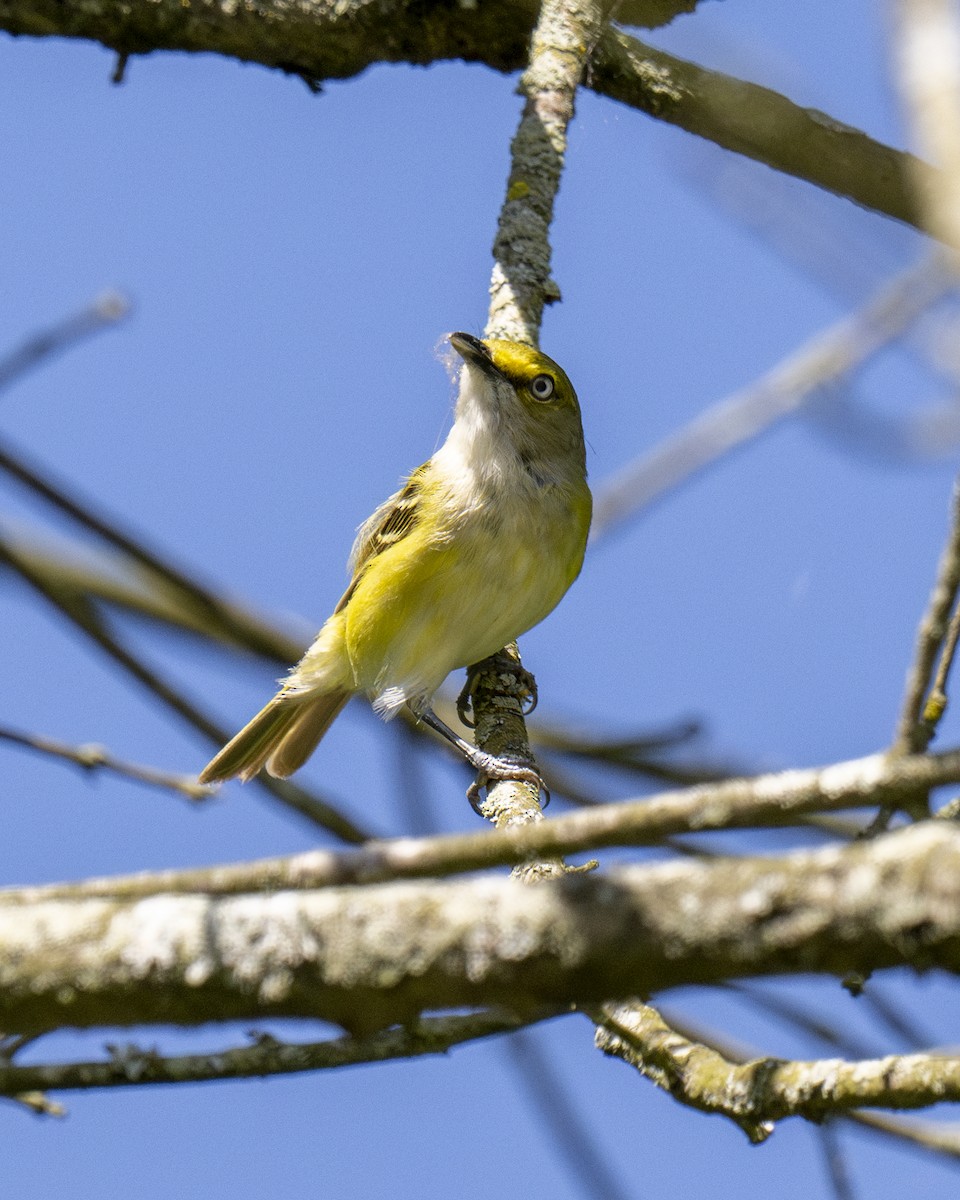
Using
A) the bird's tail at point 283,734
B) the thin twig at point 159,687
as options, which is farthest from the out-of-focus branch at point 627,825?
the bird's tail at point 283,734

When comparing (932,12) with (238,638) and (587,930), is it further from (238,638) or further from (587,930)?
(238,638)

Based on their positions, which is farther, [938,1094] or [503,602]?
[503,602]

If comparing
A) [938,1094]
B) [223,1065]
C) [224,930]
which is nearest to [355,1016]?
[224,930]

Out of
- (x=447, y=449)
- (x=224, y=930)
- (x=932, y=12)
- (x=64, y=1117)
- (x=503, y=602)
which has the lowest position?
(x=224, y=930)

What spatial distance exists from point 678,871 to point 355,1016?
39 cm

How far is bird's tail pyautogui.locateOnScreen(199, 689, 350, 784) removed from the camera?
561 centimetres

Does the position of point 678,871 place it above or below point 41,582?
below

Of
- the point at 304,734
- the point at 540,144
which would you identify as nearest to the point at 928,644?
the point at 540,144

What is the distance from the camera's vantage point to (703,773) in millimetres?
4926

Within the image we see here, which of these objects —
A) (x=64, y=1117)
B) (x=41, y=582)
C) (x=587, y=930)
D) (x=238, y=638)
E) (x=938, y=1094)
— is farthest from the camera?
(x=238, y=638)

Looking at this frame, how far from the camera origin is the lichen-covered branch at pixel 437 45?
15.0 ft

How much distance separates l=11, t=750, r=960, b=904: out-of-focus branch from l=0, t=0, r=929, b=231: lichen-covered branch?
3572mm

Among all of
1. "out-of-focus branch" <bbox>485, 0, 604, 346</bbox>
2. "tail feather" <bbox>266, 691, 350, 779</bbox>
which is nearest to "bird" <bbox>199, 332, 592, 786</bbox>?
"tail feather" <bbox>266, 691, 350, 779</bbox>

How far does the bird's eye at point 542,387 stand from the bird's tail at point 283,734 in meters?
1.49
